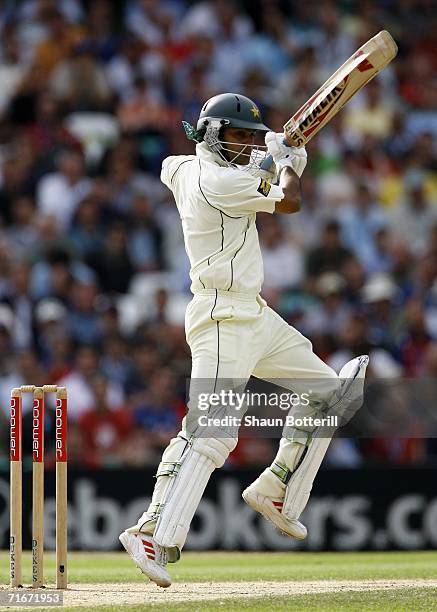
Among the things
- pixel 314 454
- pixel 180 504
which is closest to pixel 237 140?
pixel 314 454

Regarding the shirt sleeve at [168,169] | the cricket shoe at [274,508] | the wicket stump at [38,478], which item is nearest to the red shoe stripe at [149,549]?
the wicket stump at [38,478]

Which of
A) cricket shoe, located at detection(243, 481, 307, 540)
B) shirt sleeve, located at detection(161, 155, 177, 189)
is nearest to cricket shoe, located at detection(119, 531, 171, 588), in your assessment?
cricket shoe, located at detection(243, 481, 307, 540)

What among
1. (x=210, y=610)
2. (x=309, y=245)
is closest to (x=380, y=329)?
(x=309, y=245)

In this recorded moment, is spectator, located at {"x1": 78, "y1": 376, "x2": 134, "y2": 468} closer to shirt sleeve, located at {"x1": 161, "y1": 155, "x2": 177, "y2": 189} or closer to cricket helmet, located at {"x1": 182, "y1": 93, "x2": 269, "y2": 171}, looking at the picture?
shirt sleeve, located at {"x1": 161, "y1": 155, "x2": 177, "y2": 189}

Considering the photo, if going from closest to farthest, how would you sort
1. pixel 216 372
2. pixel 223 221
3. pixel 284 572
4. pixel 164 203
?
pixel 216 372 → pixel 223 221 → pixel 284 572 → pixel 164 203

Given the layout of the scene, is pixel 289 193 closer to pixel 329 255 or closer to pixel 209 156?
pixel 209 156
